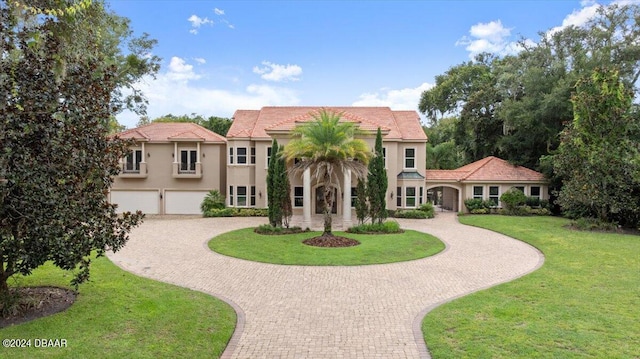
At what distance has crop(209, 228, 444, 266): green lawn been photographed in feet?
45.5

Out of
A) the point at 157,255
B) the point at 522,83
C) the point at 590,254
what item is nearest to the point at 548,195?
the point at 522,83

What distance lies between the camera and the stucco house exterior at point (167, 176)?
91.7 feet

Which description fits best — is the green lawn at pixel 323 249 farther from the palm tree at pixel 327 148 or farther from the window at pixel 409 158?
the window at pixel 409 158

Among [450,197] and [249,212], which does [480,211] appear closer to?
[450,197]

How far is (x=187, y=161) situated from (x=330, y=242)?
1618cm

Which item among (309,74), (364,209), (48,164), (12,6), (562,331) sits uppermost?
(309,74)

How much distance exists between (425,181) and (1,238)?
26.5m

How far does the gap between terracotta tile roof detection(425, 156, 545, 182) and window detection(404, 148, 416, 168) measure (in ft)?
6.97

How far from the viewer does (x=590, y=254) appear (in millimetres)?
14383

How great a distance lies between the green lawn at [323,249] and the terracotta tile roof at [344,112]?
1103 cm

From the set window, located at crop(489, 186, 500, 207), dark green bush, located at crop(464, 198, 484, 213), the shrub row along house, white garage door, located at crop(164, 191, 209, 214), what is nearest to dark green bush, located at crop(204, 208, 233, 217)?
the shrub row along house

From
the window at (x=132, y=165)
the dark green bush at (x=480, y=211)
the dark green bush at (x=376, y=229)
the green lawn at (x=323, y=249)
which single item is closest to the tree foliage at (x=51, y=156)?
the green lawn at (x=323, y=249)

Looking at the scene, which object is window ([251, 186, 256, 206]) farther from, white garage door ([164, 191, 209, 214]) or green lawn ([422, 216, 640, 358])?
green lawn ([422, 216, 640, 358])

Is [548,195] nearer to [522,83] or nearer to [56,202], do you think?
[522,83]
